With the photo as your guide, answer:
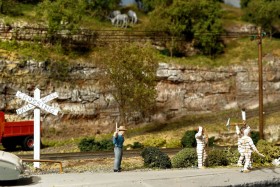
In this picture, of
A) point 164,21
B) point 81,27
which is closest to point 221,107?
point 164,21

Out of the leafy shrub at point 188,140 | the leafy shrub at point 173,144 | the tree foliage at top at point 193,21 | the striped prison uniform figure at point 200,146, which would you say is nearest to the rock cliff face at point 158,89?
the tree foliage at top at point 193,21

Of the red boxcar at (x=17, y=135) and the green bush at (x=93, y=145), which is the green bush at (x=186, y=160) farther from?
the red boxcar at (x=17, y=135)

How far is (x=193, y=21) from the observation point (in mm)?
45156

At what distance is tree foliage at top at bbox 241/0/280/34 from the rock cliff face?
8.67 meters

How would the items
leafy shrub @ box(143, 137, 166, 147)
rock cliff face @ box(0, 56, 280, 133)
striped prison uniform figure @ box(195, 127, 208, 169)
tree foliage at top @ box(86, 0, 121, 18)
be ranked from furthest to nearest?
tree foliage at top @ box(86, 0, 121, 18), rock cliff face @ box(0, 56, 280, 133), leafy shrub @ box(143, 137, 166, 147), striped prison uniform figure @ box(195, 127, 208, 169)

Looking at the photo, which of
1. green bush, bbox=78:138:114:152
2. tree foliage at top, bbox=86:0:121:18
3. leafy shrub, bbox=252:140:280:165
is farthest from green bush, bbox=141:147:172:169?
tree foliage at top, bbox=86:0:121:18

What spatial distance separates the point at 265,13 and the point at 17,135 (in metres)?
34.5

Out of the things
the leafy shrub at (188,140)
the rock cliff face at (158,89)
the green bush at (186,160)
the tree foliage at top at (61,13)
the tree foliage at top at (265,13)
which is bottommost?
the leafy shrub at (188,140)

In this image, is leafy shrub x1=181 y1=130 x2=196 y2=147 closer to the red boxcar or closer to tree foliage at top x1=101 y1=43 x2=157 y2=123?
tree foliage at top x1=101 y1=43 x2=157 y2=123

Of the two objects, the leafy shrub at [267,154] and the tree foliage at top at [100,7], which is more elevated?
the tree foliage at top at [100,7]

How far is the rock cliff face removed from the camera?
3406 cm

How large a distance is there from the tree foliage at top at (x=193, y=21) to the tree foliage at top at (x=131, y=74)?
1168cm

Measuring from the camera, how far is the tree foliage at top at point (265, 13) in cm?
4891

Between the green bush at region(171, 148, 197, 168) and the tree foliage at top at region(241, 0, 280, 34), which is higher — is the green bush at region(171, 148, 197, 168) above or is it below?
below
